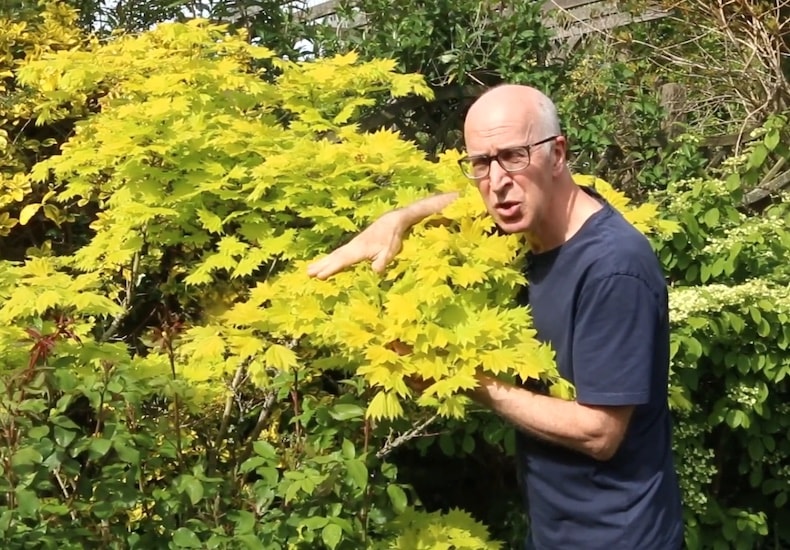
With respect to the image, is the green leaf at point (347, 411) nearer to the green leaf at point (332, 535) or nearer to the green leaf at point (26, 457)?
the green leaf at point (332, 535)

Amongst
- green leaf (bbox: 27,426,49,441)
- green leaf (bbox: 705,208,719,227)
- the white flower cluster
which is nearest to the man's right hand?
green leaf (bbox: 27,426,49,441)

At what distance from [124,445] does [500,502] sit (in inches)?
74.4

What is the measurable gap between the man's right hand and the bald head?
35cm

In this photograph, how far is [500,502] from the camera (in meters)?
3.49

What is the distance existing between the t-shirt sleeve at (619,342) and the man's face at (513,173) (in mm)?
199

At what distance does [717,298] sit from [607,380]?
1414 millimetres

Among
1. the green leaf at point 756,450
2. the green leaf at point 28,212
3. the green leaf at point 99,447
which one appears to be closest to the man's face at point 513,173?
the green leaf at point 99,447

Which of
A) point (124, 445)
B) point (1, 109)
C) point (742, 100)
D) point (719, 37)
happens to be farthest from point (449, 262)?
point (719, 37)

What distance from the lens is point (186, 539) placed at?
2070mm

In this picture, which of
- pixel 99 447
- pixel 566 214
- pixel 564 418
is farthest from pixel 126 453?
pixel 566 214

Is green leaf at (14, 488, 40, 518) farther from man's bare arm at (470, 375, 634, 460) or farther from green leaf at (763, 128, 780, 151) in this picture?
green leaf at (763, 128, 780, 151)

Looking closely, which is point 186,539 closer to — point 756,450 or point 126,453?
point 126,453

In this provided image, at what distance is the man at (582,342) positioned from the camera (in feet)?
5.44

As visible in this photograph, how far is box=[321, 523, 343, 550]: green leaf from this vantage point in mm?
2023
